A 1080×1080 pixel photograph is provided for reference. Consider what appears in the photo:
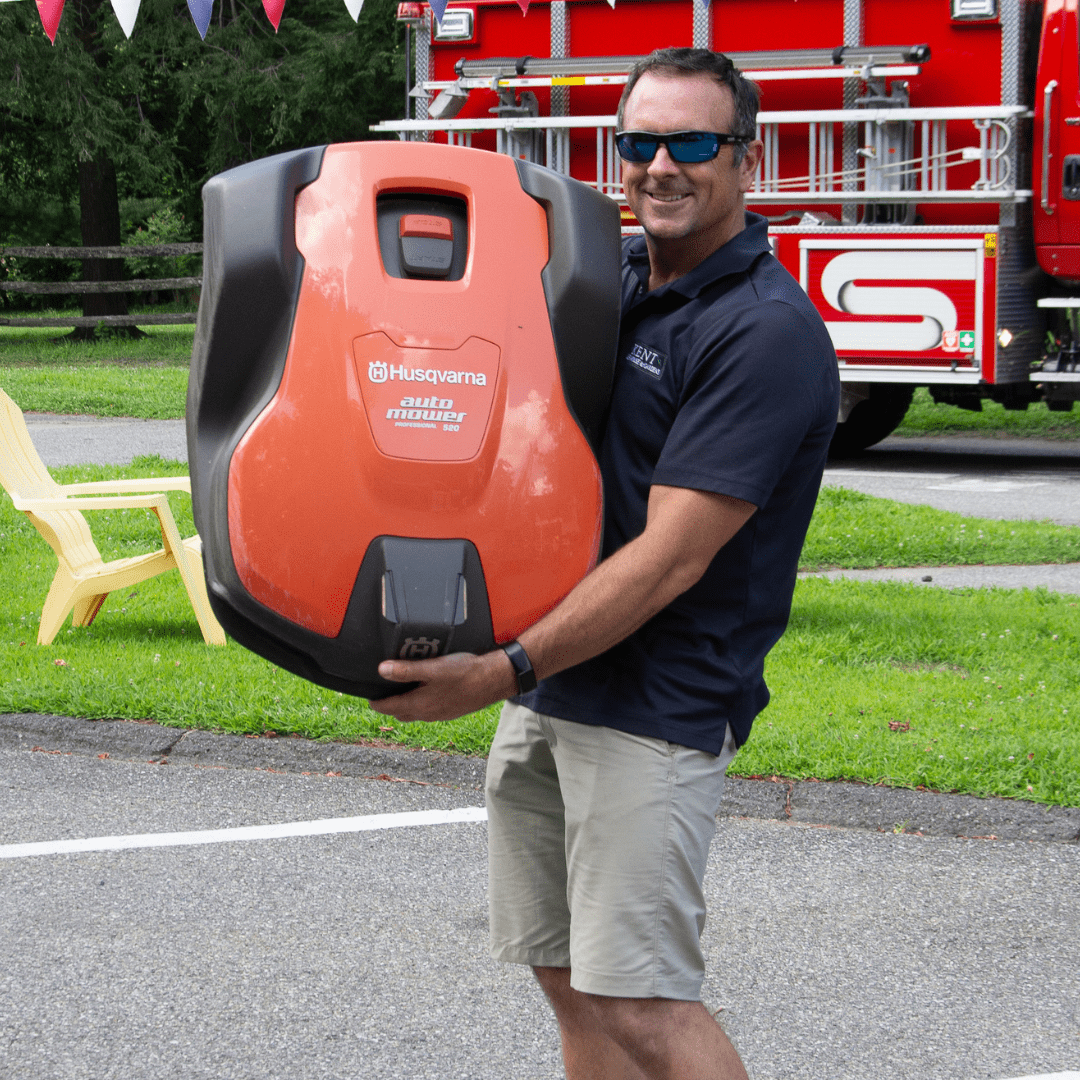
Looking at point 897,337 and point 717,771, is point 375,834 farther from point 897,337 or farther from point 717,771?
point 897,337

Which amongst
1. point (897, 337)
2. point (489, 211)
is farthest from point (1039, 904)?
point (897, 337)

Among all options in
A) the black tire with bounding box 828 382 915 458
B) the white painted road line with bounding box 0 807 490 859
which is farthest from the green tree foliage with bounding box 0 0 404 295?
the white painted road line with bounding box 0 807 490 859

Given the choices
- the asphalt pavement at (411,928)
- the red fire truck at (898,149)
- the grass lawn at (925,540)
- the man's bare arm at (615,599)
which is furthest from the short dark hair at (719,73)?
the red fire truck at (898,149)

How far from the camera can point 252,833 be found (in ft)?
14.5

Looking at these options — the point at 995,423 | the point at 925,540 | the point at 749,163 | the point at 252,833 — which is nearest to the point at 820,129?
the point at 925,540

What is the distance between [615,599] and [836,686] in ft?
11.9

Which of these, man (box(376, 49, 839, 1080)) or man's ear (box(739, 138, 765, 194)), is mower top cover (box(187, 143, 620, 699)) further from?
man's ear (box(739, 138, 765, 194))

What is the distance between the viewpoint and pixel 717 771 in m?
2.32

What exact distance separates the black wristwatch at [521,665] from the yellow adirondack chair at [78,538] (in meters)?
4.13

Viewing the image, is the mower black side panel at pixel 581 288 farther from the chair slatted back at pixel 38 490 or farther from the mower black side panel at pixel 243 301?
the chair slatted back at pixel 38 490

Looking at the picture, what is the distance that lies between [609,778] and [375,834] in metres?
2.25

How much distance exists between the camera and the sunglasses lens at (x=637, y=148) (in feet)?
7.35

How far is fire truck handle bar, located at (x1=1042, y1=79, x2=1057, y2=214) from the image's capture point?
33.4 ft

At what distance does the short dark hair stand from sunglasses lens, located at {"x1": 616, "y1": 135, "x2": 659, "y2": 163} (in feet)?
A: 0.10
